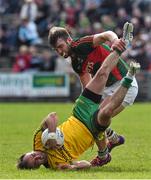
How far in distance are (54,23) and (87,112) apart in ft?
59.1

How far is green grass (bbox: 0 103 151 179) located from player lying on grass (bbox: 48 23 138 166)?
2.01 feet

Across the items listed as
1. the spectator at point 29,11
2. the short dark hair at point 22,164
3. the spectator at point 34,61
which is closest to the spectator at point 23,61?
the spectator at point 34,61

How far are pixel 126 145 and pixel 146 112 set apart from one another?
26.9 ft

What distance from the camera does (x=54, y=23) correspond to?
28.8m

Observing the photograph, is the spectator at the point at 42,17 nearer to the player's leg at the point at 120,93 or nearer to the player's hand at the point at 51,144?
the player's hand at the point at 51,144

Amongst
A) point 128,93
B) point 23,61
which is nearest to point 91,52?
point 128,93

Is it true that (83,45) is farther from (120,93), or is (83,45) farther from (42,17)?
(42,17)

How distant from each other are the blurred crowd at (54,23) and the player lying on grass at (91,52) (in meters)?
15.2

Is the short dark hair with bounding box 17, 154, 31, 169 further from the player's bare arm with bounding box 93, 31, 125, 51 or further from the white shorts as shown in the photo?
the white shorts

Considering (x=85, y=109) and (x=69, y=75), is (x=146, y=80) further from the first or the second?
(x=85, y=109)

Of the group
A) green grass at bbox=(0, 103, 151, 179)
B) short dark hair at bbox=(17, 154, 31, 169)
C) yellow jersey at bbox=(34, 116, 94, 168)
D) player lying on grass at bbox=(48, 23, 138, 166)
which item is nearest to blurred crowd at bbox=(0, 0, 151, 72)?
green grass at bbox=(0, 103, 151, 179)

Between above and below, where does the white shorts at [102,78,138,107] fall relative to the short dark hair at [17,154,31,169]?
above

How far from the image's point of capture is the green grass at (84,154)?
10281mm

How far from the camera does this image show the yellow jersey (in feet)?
35.5
